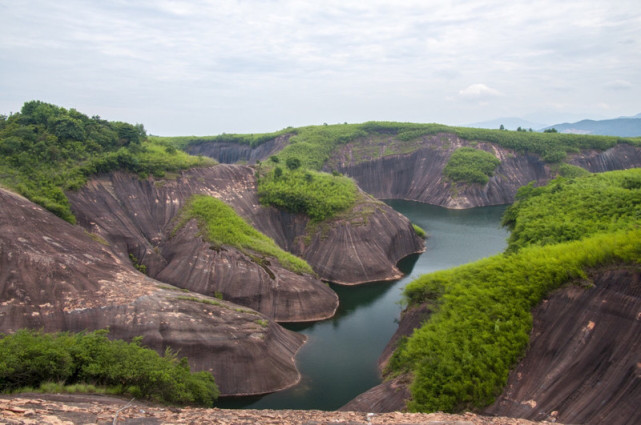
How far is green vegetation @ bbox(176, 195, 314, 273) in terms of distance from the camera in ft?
128

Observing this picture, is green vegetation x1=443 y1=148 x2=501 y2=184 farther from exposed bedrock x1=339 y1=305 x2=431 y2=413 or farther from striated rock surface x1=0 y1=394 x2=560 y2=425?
striated rock surface x1=0 y1=394 x2=560 y2=425

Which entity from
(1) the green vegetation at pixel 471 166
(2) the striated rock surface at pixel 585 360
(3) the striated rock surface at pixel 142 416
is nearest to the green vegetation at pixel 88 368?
(3) the striated rock surface at pixel 142 416

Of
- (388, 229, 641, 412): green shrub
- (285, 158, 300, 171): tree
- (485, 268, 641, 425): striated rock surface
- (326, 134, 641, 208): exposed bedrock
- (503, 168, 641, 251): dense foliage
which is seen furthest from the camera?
(326, 134, 641, 208): exposed bedrock

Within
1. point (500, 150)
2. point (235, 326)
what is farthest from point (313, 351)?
point (500, 150)

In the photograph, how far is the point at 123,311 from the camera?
26062 millimetres

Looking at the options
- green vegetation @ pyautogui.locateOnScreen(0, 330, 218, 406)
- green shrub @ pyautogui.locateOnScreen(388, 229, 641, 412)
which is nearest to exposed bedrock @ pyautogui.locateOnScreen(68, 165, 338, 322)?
green shrub @ pyautogui.locateOnScreen(388, 229, 641, 412)

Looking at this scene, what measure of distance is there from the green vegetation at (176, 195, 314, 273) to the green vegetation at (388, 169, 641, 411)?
14.1 metres

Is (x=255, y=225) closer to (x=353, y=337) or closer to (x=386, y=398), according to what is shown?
(x=353, y=337)

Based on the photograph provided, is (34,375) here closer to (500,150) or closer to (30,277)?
(30,277)

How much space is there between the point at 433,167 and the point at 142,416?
86.0m

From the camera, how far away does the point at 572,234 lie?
27.1 meters

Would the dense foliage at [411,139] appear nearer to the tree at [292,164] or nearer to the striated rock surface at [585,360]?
the tree at [292,164]

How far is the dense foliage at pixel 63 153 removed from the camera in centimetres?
3553

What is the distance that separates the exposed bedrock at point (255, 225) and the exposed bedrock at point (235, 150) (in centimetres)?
5693
